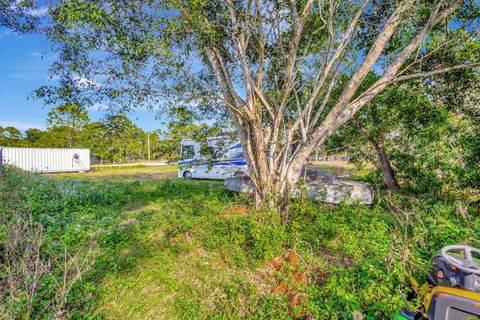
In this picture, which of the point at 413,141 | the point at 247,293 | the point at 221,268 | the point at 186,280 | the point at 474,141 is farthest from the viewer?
the point at 413,141

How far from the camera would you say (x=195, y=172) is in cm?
1429

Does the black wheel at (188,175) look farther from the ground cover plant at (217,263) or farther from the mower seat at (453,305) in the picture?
the mower seat at (453,305)

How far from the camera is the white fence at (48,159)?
60.8 ft

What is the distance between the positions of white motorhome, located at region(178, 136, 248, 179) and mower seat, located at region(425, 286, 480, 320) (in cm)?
413

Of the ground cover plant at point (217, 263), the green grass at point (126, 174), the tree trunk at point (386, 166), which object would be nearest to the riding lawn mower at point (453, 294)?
the ground cover plant at point (217, 263)

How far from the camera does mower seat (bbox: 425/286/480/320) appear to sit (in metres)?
1.46

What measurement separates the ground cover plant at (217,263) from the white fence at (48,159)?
1835cm

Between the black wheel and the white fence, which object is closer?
the black wheel

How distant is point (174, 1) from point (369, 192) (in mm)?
6316

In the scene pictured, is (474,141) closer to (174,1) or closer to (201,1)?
(201,1)

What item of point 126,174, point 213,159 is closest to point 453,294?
point 213,159

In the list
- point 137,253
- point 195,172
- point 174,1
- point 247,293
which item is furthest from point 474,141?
point 195,172

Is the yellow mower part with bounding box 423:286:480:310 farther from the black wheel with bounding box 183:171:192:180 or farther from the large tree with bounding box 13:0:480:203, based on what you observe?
the black wheel with bounding box 183:171:192:180

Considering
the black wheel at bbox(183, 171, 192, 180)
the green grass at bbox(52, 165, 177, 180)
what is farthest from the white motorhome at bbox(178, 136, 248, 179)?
the green grass at bbox(52, 165, 177, 180)
